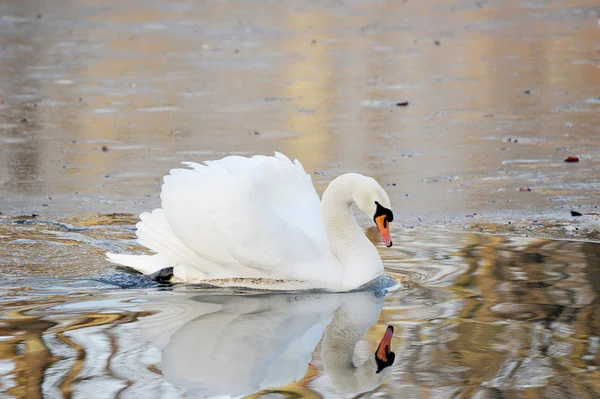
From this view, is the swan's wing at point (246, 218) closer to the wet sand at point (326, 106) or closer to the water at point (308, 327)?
the water at point (308, 327)

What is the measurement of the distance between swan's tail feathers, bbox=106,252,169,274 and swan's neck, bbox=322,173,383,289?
1.12 m

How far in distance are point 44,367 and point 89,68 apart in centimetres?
1350

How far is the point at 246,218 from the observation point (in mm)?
7324

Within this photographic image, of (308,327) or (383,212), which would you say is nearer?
(308,327)

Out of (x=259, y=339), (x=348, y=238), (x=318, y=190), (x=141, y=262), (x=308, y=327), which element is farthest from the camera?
(x=318, y=190)

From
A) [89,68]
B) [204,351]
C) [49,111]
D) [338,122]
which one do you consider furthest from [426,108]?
[204,351]

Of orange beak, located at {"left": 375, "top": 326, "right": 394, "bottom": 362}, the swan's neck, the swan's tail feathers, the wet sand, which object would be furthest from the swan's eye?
the wet sand

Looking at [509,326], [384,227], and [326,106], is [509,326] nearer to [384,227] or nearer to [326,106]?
[384,227]

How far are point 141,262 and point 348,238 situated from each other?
55.4 inches

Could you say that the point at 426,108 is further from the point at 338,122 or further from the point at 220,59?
the point at 220,59

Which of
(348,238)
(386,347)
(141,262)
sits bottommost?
(386,347)

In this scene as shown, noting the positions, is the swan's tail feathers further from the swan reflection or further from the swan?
the swan reflection

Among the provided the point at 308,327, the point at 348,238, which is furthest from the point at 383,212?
the point at 308,327

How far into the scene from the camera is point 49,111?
14.9m
